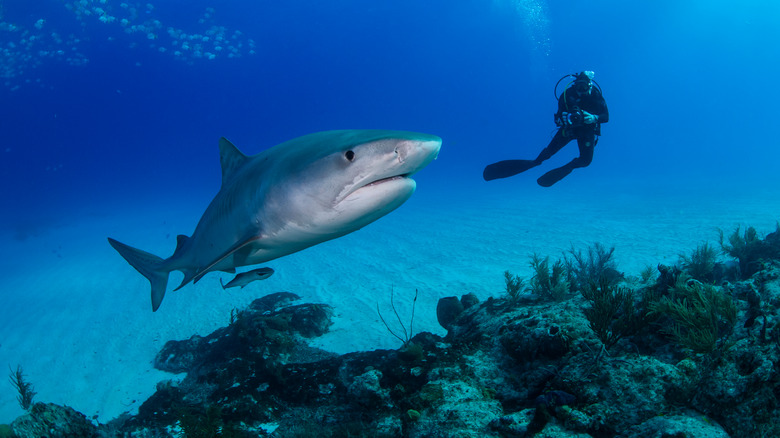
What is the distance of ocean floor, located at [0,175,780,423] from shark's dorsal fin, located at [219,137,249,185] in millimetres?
3939

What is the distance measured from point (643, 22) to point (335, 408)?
153855 millimetres

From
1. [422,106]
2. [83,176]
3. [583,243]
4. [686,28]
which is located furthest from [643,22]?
[83,176]

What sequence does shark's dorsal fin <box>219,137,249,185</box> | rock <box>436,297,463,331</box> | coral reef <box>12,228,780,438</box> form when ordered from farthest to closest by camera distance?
rock <box>436,297,463,331</box> → shark's dorsal fin <box>219,137,249,185</box> → coral reef <box>12,228,780,438</box>

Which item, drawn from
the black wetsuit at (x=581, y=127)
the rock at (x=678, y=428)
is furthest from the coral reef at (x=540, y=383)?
the black wetsuit at (x=581, y=127)

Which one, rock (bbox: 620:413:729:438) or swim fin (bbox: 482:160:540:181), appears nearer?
rock (bbox: 620:413:729:438)

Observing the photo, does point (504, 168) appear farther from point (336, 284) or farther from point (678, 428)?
point (678, 428)

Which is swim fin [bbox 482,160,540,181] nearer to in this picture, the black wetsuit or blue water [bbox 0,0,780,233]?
the black wetsuit

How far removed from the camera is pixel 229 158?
398 cm

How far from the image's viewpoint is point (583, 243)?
12.7m

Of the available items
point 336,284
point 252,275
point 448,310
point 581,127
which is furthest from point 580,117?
point 336,284

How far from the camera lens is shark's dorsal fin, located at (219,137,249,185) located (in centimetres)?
389

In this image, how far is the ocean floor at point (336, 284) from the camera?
7355mm

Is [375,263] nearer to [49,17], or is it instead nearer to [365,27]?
[49,17]

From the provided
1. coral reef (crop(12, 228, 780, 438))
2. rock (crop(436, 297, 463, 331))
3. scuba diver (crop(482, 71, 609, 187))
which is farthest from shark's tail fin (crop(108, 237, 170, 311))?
scuba diver (crop(482, 71, 609, 187))
